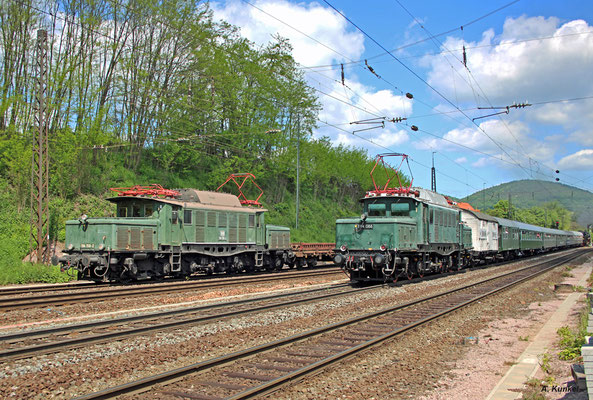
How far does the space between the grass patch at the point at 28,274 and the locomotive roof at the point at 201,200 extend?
379 cm

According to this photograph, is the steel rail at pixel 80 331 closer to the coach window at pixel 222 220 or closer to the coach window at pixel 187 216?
the coach window at pixel 187 216

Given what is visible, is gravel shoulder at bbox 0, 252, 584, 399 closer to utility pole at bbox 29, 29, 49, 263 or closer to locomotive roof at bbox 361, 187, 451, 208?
locomotive roof at bbox 361, 187, 451, 208

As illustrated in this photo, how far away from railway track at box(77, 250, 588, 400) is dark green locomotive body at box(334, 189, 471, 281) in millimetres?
5795

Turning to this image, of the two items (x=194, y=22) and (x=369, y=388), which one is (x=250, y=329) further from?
(x=194, y=22)

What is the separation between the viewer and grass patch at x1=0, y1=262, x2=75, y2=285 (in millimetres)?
18578

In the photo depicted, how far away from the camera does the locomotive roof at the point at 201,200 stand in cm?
1955

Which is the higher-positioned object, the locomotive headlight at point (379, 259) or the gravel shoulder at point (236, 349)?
the locomotive headlight at point (379, 259)

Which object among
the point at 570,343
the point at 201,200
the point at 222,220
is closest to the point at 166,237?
the point at 201,200

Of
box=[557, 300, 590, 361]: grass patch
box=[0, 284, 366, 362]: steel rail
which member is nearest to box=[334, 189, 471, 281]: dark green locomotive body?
box=[0, 284, 366, 362]: steel rail

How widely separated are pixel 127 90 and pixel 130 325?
27247mm

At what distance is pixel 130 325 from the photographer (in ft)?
33.5

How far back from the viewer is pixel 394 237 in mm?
17609

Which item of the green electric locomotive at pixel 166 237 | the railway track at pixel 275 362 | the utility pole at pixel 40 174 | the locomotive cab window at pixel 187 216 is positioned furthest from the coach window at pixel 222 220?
the railway track at pixel 275 362

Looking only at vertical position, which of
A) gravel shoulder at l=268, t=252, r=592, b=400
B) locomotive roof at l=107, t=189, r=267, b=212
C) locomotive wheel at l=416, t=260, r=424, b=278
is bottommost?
gravel shoulder at l=268, t=252, r=592, b=400
